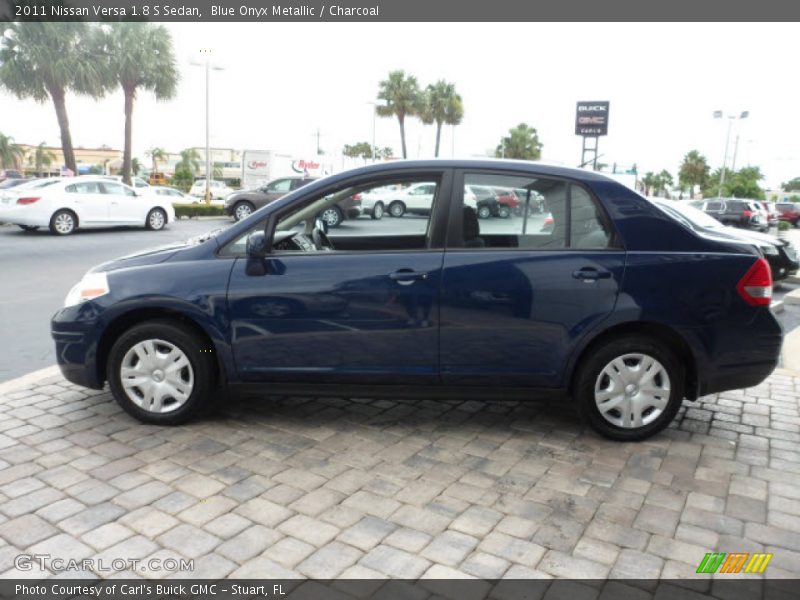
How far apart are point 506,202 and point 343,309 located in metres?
1.18

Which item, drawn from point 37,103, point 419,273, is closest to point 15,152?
point 37,103

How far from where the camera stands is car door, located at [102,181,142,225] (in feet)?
55.7

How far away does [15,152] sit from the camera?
71812 millimetres

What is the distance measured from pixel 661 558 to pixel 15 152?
82.8 metres

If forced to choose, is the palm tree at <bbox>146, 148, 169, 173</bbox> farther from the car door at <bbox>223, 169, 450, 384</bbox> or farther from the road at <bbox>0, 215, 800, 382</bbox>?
the car door at <bbox>223, 169, 450, 384</bbox>

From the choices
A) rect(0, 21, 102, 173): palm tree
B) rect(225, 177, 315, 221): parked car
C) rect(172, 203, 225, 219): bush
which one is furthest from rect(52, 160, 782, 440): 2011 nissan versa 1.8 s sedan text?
rect(0, 21, 102, 173): palm tree

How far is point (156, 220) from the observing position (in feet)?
59.7

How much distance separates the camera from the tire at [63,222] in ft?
51.7

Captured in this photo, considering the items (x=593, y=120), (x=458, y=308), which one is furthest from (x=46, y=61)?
(x=593, y=120)

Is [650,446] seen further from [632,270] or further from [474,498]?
[474,498]

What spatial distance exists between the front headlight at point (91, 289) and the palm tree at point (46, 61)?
94.3ft

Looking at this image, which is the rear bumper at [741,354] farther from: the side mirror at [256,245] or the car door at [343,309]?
the side mirror at [256,245]

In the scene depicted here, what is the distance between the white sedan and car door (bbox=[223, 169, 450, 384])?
1375 cm

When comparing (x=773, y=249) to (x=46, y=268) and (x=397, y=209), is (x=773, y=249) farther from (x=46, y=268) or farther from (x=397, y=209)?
(x=46, y=268)
